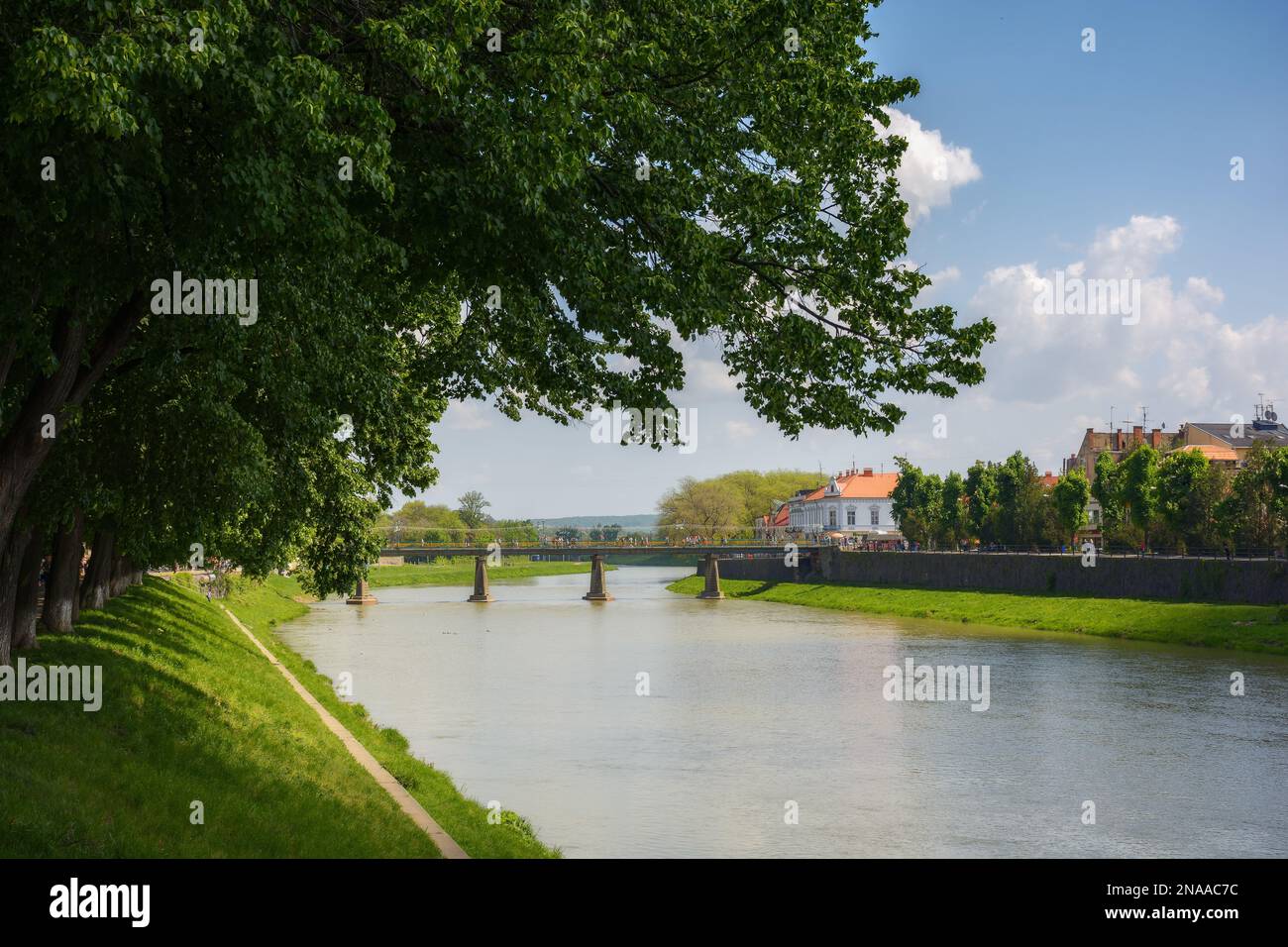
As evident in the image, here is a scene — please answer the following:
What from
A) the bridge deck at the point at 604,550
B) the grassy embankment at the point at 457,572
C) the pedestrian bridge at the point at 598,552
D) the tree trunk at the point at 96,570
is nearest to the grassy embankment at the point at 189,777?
the tree trunk at the point at 96,570

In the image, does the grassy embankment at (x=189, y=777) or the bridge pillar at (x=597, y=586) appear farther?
the bridge pillar at (x=597, y=586)

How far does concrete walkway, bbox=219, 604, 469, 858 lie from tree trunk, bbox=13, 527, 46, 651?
5.78 m

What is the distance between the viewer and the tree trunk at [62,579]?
24219mm

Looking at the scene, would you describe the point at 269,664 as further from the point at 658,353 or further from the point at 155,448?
the point at 658,353

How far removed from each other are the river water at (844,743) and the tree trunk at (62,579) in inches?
333

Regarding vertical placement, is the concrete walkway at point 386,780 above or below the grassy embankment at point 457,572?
above

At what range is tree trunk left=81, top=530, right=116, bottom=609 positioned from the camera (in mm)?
29234

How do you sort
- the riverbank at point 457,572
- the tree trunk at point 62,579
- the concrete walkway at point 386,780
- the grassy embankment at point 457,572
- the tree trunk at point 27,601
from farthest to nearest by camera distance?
the grassy embankment at point 457,572 < the riverbank at point 457,572 < the tree trunk at point 62,579 < the tree trunk at point 27,601 < the concrete walkway at point 386,780

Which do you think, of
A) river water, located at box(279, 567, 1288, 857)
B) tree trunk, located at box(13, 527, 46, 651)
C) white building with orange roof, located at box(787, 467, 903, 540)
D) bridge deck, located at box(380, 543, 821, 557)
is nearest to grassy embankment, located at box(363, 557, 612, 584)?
bridge deck, located at box(380, 543, 821, 557)

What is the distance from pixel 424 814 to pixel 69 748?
15.4ft

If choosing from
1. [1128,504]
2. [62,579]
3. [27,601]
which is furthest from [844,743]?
[1128,504]

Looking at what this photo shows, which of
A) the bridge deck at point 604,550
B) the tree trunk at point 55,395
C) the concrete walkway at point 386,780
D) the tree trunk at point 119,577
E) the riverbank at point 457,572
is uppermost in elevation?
the tree trunk at point 55,395

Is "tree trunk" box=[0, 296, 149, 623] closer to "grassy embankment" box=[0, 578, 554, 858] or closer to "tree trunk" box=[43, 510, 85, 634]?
"grassy embankment" box=[0, 578, 554, 858]

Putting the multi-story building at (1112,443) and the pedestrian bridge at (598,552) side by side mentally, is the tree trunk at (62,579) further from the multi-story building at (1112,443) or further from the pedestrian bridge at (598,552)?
the multi-story building at (1112,443)
